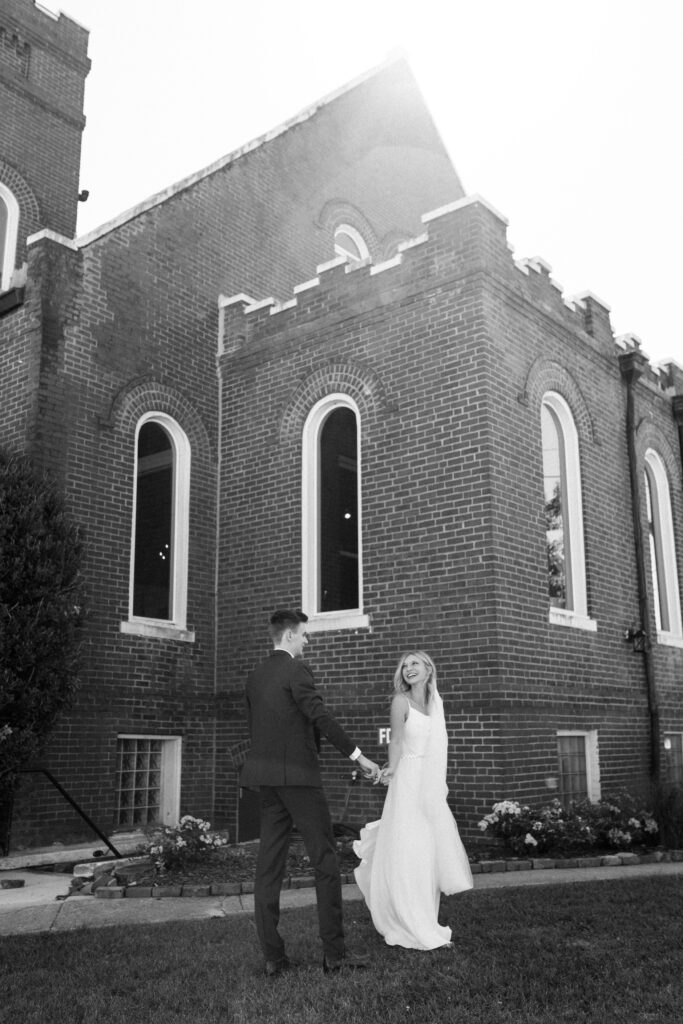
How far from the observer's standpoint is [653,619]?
12859 mm

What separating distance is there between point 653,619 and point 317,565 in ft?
15.8

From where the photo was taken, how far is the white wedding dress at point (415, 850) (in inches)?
217

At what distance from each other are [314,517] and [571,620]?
3.32 m

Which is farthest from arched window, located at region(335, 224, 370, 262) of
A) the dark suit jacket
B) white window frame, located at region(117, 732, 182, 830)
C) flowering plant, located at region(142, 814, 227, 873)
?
the dark suit jacket

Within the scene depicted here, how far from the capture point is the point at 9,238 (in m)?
14.6

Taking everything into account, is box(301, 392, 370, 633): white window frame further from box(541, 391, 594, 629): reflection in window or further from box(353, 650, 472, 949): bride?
box(353, 650, 472, 949): bride

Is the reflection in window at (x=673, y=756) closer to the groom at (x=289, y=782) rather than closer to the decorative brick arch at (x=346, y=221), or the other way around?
the groom at (x=289, y=782)

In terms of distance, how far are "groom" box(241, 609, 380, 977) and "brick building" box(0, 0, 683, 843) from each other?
4.52 meters

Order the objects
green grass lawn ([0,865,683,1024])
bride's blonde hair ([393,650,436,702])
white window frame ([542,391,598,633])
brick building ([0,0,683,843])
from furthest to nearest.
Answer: white window frame ([542,391,598,633]) < brick building ([0,0,683,843]) < bride's blonde hair ([393,650,436,702]) < green grass lawn ([0,865,683,1024])

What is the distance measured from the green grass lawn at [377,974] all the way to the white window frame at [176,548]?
557 cm

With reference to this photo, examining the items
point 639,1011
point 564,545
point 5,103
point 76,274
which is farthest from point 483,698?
point 5,103

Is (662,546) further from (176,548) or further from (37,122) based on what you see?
(37,122)

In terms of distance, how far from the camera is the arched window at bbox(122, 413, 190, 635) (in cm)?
1170

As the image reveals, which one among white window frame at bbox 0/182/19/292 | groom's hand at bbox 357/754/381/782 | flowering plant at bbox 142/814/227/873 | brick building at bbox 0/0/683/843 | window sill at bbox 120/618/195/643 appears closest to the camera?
groom's hand at bbox 357/754/381/782
